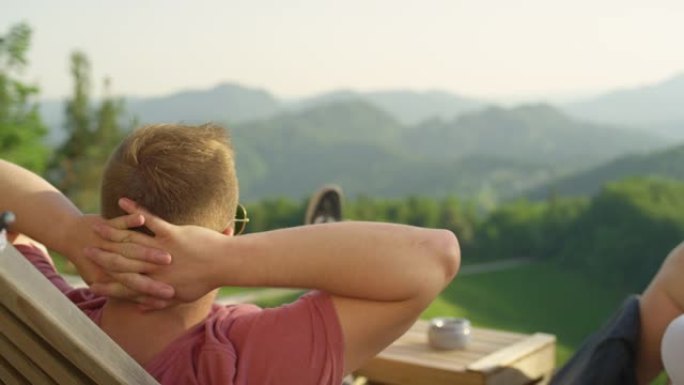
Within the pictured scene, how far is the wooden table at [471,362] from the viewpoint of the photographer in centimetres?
→ 297

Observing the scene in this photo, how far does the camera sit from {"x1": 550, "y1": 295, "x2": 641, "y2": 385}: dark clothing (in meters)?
2.32

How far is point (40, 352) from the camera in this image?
1057 mm

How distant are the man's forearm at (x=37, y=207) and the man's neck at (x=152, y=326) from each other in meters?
0.17

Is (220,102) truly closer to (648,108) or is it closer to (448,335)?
(648,108)

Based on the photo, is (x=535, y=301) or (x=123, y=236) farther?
(x=535, y=301)

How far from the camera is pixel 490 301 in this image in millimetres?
13492

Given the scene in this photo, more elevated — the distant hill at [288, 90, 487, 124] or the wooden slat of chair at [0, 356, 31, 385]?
the wooden slat of chair at [0, 356, 31, 385]

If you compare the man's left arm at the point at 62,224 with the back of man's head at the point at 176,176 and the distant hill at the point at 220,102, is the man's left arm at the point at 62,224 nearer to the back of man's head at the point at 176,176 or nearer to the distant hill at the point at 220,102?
the back of man's head at the point at 176,176

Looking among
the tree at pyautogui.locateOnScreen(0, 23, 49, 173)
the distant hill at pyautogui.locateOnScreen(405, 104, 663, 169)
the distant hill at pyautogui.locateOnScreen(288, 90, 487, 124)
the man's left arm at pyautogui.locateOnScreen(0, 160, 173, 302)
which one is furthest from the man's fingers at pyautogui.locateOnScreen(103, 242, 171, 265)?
the distant hill at pyautogui.locateOnScreen(288, 90, 487, 124)

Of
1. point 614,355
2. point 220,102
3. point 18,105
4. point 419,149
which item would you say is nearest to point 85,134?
point 18,105

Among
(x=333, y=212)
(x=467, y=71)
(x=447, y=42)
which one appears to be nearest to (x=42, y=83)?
(x=333, y=212)

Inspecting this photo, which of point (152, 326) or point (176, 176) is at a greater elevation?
point (176, 176)

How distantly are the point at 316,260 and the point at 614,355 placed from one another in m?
1.45

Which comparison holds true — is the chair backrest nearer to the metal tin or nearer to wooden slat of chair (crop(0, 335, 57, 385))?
wooden slat of chair (crop(0, 335, 57, 385))
